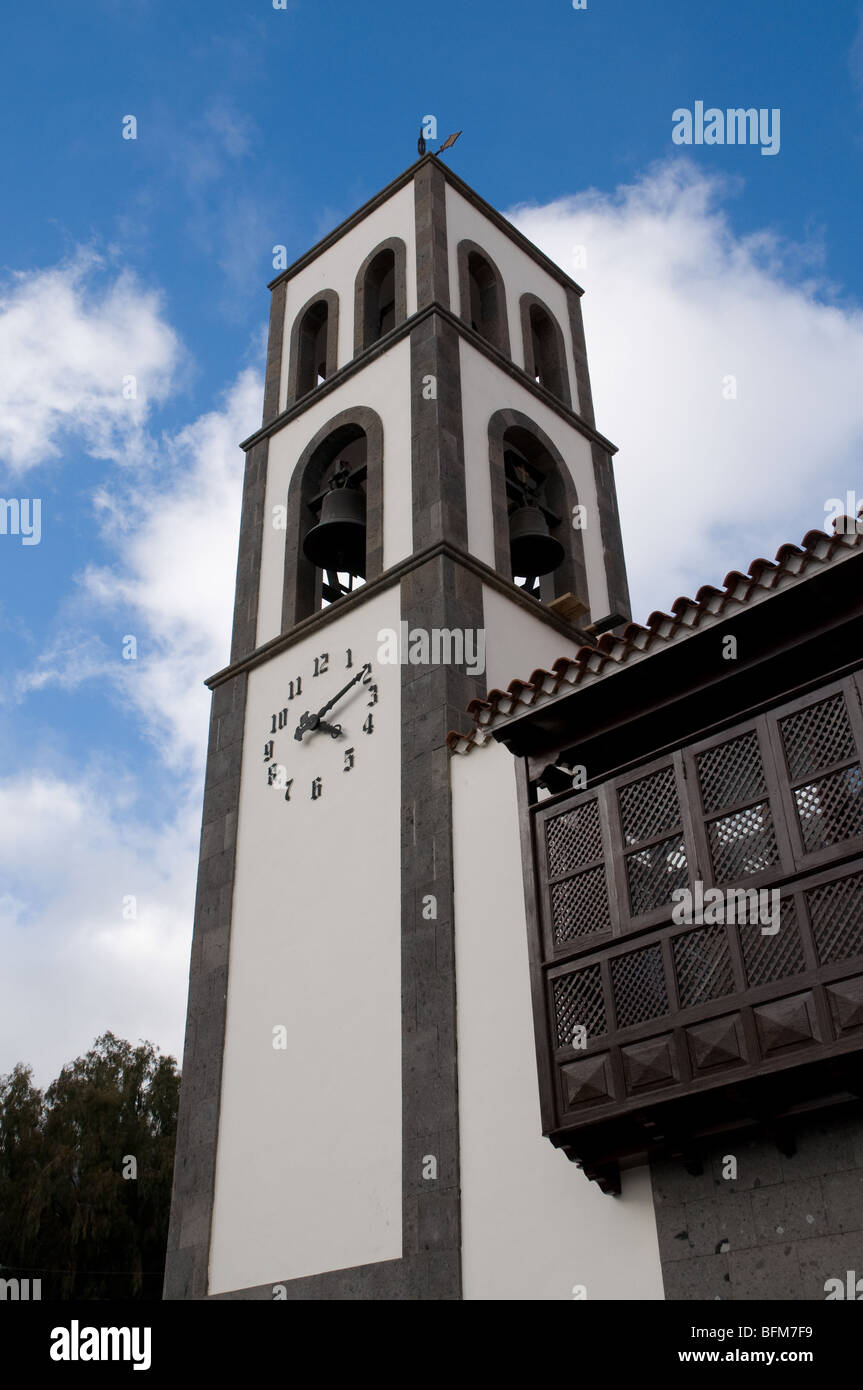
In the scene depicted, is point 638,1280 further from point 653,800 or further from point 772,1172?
point 653,800

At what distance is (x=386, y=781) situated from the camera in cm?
984

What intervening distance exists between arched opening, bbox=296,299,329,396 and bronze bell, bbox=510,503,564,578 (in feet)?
11.3

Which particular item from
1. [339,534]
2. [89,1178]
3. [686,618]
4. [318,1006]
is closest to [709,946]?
[686,618]

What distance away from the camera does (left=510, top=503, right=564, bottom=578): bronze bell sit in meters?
12.0

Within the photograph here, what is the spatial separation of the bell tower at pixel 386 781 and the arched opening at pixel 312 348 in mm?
34

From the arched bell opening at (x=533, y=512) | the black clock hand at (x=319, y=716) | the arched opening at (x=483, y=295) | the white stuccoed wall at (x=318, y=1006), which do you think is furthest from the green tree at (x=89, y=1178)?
the arched opening at (x=483, y=295)

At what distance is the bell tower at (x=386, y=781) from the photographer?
808 centimetres

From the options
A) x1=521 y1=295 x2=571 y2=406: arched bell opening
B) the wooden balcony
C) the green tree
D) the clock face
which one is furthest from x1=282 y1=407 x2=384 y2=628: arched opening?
the green tree

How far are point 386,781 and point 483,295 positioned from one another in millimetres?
7061

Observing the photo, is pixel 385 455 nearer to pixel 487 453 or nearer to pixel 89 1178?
pixel 487 453

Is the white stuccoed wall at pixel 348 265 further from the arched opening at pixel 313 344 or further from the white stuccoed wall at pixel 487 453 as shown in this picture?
the white stuccoed wall at pixel 487 453

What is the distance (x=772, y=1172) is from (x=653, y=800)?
6.59ft
